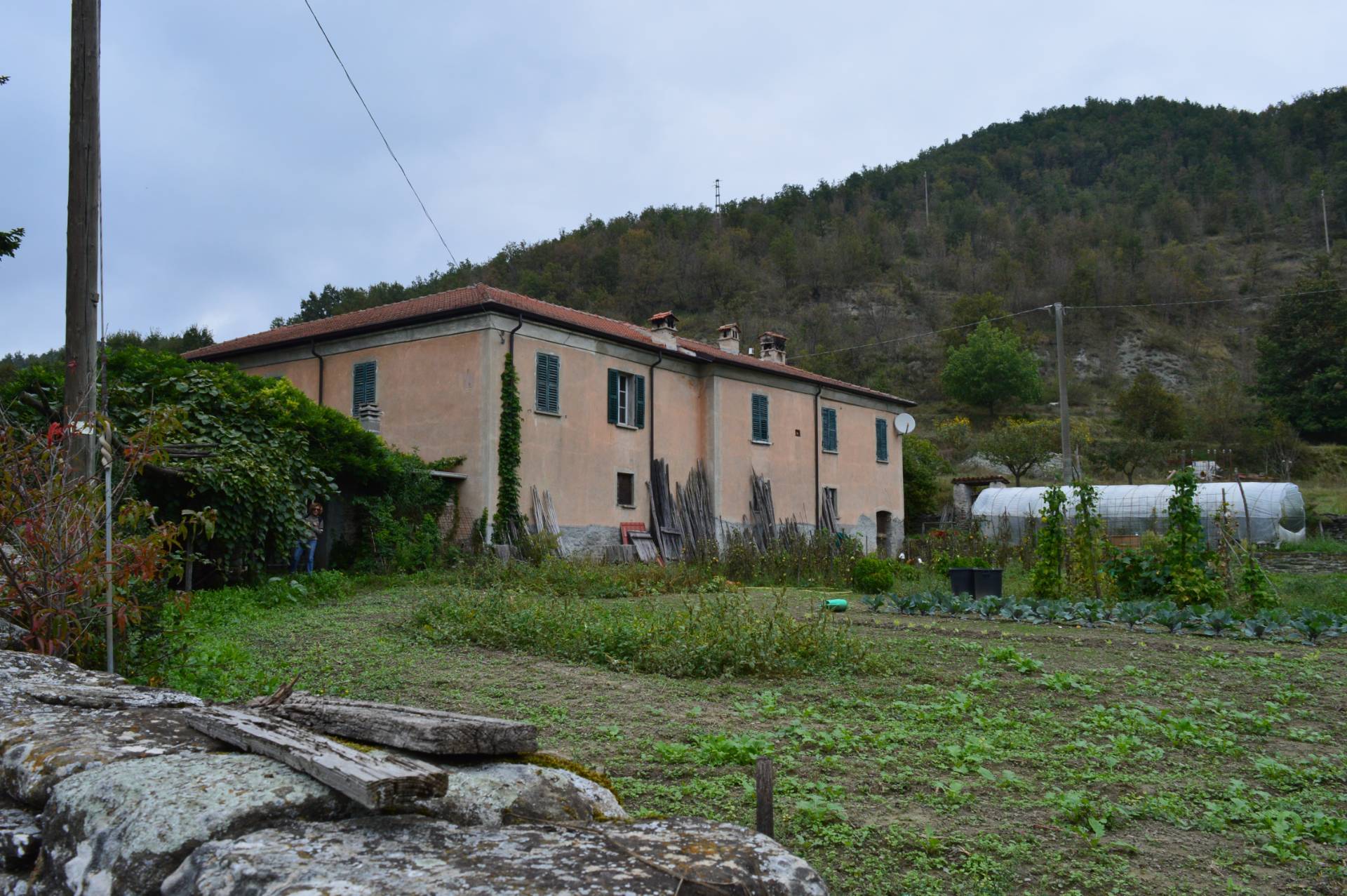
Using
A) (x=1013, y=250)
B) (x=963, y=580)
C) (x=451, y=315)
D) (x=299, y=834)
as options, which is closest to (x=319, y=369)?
(x=451, y=315)

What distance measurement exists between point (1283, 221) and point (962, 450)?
4492cm

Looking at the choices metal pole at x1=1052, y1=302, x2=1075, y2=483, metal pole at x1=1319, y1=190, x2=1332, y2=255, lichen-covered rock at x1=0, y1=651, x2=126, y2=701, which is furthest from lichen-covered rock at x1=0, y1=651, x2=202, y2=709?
metal pole at x1=1319, y1=190, x2=1332, y2=255

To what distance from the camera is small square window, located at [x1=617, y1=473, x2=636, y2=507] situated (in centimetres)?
2231

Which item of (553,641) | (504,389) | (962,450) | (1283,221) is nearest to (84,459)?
(553,641)

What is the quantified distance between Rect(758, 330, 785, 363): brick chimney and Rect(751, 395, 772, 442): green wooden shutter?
3.60 meters

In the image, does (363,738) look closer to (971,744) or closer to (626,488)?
(971,744)

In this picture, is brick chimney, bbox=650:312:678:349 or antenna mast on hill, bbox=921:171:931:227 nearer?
brick chimney, bbox=650:312:678:349

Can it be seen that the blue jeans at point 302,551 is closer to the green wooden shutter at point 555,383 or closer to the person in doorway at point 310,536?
the person in doorway at point 310,536

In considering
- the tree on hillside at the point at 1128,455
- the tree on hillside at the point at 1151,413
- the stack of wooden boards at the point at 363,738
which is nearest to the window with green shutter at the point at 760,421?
the tree on hillside at the point at 1128,455

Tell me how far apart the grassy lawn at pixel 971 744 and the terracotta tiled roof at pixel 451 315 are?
38.6ft

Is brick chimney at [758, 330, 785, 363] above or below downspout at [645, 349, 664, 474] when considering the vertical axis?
above

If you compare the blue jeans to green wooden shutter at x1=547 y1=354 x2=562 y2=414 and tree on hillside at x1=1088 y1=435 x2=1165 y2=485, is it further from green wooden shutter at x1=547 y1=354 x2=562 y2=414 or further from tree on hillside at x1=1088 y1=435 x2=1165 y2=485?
tree on hillside at x1=1088 y1=435 x2=1165 y2=485

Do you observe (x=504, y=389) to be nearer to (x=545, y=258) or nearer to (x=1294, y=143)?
(x=545, y=258)

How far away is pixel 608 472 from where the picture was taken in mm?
21875
